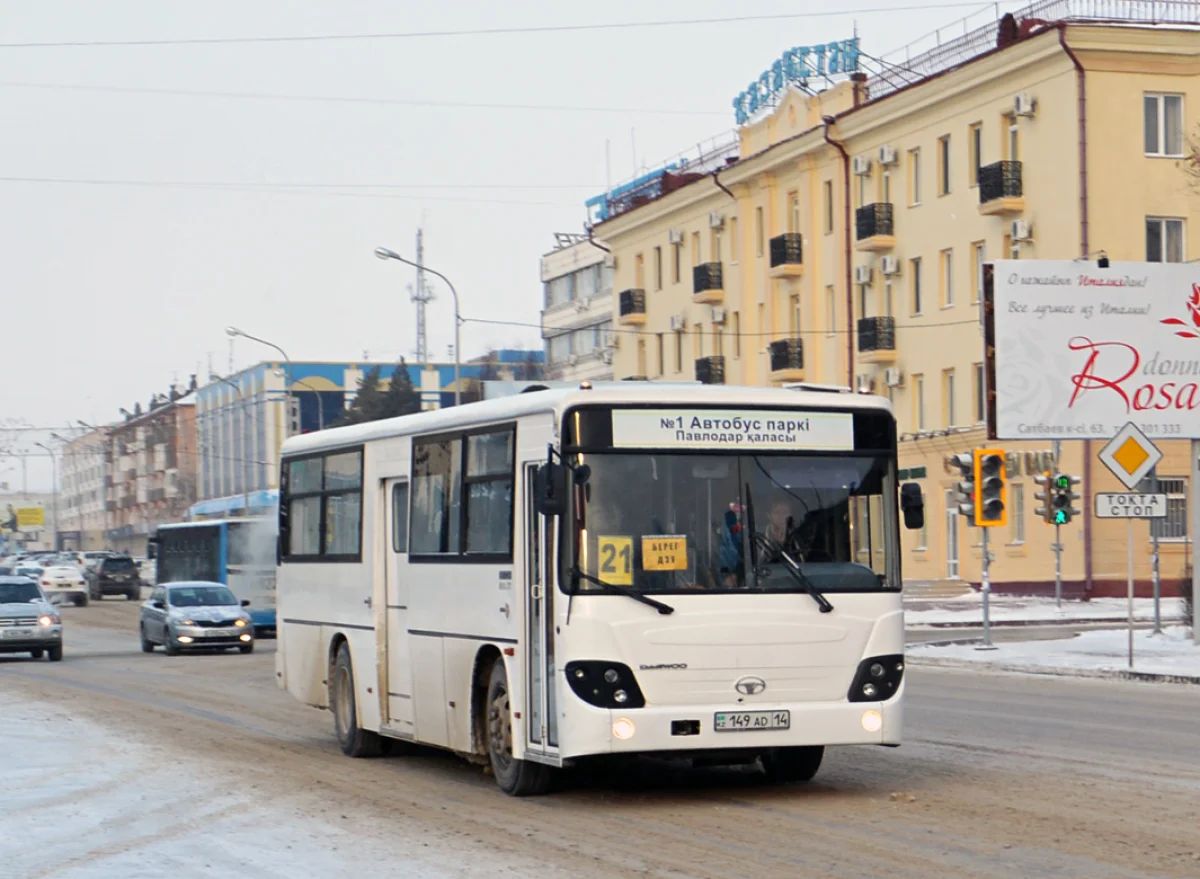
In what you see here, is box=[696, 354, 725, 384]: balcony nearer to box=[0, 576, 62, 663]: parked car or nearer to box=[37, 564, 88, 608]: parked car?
box=[37, 564, 88, 608]: parked car

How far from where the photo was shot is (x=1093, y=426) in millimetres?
34125

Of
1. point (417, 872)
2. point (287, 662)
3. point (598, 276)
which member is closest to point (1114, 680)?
point (287, 662)

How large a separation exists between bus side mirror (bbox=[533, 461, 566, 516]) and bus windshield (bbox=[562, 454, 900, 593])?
0.59 feet

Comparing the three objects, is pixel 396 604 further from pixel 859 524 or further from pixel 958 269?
pixel 958 269

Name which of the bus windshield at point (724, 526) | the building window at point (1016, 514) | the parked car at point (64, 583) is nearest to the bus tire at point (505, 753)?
the bus windshield at point (724, 526)

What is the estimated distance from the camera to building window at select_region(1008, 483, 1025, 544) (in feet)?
178

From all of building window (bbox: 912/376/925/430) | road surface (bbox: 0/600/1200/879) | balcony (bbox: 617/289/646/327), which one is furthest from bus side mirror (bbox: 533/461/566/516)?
balcony (bbox: 617/289/646/327)

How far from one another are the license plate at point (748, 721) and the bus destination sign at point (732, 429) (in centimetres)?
171

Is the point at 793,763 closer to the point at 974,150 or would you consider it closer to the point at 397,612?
the point at 397,612

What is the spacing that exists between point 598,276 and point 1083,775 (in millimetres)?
81216

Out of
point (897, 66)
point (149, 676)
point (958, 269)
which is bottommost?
point (149, 676)

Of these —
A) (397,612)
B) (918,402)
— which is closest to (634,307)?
(918,402)

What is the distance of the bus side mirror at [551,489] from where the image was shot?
12.3 metres

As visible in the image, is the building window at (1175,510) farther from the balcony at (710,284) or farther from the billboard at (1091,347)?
the balcony at (710,284)
